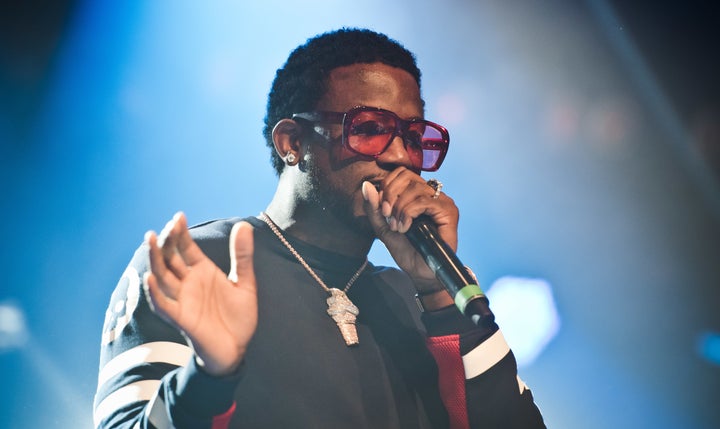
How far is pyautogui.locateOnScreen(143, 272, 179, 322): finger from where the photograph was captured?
0.86m

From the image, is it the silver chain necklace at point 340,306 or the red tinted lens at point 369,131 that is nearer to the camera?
the silver chain necklace at point 340,306

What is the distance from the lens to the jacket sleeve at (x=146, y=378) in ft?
3.17

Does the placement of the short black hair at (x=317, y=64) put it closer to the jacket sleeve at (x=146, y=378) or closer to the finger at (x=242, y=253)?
the jacket sleeve at (x=146, y=378)

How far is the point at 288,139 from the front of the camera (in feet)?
6.57

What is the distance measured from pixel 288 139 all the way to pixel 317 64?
361 mm

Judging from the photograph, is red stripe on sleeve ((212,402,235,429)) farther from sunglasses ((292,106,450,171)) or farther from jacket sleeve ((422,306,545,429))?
sunglasses ((292,106,450,171))

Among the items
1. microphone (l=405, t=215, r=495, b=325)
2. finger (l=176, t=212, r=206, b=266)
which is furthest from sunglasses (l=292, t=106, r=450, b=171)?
finger (l=176, t=212, r=206, b=266)

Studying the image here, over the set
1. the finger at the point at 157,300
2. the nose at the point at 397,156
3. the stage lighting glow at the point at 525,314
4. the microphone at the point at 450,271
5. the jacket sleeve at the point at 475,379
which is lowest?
the stage lighting glow at the point at 525,314

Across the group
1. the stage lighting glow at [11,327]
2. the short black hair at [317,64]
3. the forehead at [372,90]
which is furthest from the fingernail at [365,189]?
the stage lighting glow at [11,327]

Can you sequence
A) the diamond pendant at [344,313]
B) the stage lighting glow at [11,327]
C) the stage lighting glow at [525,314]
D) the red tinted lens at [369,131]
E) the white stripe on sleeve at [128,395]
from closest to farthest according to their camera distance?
the white stripe on sleeve at [128,395]
the diamond pendant at [344,313]
the red tinted lens at [369,131]
the stage lighting glow at [11,327]
the stage lighting glow at [525,314]

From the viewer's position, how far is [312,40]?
2355 millimetres

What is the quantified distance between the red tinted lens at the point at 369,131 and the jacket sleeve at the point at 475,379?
2.12 ft

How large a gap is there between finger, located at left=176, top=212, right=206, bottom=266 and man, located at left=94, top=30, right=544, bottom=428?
0.10 m

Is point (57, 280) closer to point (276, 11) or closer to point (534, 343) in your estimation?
point (276, 11)
